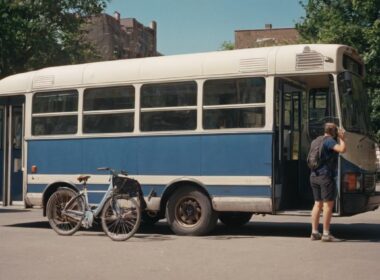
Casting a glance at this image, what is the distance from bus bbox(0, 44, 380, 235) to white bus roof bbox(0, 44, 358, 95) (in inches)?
0.7

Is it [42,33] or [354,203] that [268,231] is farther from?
[42,33]

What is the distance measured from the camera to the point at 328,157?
10.5m

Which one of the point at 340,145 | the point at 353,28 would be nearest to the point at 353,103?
the point at 340,145

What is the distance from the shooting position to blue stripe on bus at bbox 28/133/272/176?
36.1 feet

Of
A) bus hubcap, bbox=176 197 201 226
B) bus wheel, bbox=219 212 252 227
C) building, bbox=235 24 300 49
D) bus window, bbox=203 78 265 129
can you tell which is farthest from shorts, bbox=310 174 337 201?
building, bbox=235 24 300 49

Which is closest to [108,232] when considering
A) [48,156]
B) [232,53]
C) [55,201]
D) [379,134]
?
[55,201]

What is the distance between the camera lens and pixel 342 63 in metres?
10.8

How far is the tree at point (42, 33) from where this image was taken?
34.1 metres

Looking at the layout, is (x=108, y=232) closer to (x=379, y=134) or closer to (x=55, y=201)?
(x=55, y=201)

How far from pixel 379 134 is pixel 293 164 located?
22086 mm

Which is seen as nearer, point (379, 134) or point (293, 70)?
point (293, 70)

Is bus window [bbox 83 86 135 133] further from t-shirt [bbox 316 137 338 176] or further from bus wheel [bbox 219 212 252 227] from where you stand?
t-shirt [bbox 316 137 338 176]

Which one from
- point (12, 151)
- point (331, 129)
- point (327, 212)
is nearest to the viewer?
point (327, 212)

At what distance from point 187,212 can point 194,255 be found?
2498mm
